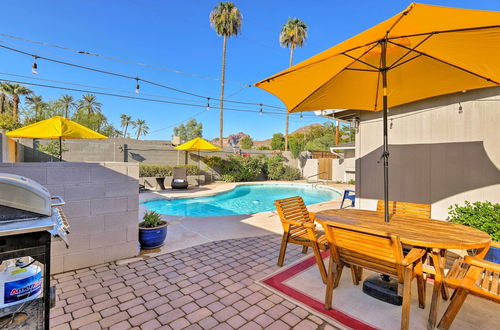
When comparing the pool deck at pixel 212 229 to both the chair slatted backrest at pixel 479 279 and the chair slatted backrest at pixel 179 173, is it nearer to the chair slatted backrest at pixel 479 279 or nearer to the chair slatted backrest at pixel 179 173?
the chair slatted backrest at pixel 479 279

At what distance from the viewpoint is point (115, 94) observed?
1155 cm

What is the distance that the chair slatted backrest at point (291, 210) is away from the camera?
321 cm

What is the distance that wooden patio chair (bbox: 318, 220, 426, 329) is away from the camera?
6.18ft

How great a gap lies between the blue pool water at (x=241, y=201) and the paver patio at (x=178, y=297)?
4.69 meters

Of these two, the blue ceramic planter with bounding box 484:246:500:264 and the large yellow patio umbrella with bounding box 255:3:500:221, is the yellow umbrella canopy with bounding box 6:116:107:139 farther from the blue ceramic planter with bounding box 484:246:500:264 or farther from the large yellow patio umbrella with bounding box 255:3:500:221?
the blue ceramic planter with bounding box 484:246:500:264

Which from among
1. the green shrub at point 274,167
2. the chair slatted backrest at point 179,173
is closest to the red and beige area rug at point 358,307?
the chair slatted backrest at point 179,173

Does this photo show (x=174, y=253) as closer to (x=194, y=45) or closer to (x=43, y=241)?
(x=43, y=241)

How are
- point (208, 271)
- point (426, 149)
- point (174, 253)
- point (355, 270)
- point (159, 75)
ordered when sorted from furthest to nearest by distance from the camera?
point (159, 75) → point (426, 149) → point (174, 253) → point (208, 271) → point (355, 270)

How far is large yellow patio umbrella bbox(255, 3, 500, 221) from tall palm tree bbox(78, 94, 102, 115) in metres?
38.3

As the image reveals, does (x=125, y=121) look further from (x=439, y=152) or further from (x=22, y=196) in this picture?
(x=22, y=196)

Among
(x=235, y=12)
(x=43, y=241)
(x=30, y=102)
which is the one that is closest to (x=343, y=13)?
(x=235, y=12)

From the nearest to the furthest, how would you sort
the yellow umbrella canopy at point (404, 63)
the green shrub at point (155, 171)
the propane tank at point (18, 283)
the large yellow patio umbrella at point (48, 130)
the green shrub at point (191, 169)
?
the propane tank at point (18, 283) < the yellow umbrella canopy at point (404, 63) < the large yellow patio umbrella at point (48, 130) < the green shrub at point (155, 171) < the green shrub at point (191, 169)

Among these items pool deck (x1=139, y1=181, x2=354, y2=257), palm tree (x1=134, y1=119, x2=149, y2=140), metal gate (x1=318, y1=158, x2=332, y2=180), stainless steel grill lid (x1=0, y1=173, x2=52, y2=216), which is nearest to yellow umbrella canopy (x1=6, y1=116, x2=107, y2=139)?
pool deck (x1=139, y1=181, x2=354, y2=257)

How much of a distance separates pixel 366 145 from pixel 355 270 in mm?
3732
